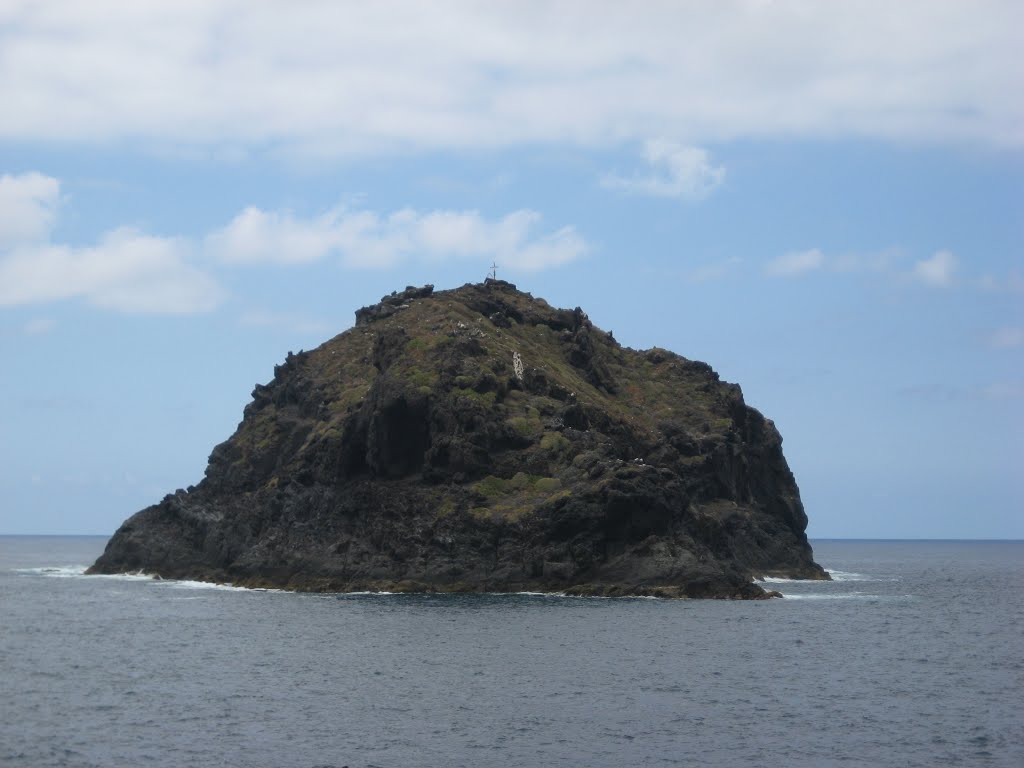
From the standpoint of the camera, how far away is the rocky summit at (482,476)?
115 metres

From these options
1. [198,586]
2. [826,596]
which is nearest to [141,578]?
[198,586]

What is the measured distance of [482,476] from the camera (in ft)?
414

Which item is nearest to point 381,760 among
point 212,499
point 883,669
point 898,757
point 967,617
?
point 898,757

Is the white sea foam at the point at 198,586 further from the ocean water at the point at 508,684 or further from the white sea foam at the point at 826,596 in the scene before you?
the white sea foam at the point at 826,596

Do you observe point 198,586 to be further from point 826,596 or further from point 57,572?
point 826,596

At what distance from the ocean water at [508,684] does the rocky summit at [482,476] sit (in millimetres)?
8672

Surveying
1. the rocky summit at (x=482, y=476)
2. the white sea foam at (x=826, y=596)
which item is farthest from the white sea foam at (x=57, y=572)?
the white sea foam at (x=826, y=596)

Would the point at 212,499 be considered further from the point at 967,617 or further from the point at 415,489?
the point at 967,617

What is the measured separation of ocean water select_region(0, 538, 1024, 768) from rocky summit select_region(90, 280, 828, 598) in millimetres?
8672

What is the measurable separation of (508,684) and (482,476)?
2455 inches

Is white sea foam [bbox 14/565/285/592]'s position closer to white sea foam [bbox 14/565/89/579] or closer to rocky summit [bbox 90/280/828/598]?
white sea foam [bbox 14/565/89/579]

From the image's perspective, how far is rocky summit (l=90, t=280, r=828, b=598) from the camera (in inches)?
4513

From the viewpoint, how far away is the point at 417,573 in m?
118

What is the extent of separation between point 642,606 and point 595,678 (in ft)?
122
